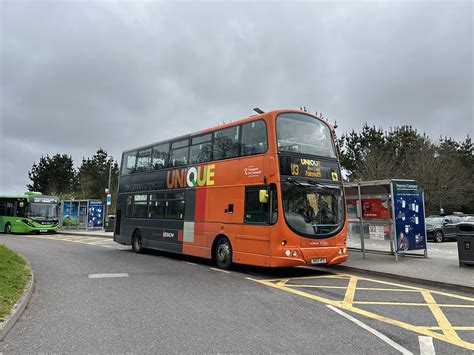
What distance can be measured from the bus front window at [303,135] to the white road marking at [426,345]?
584 centimetres

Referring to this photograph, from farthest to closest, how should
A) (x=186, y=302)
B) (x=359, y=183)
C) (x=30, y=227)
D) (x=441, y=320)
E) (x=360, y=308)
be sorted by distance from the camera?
(x=30, y=227) → (x=359, y=183) → (x=186, y=302) → (x=360, y=308) → (x=441, y=320)

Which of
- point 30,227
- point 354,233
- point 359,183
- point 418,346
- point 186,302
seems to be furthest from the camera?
point 30,227

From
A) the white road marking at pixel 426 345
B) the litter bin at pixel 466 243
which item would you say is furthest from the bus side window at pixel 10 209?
the white road marking at pixel 426 345

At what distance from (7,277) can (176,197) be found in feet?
21.3

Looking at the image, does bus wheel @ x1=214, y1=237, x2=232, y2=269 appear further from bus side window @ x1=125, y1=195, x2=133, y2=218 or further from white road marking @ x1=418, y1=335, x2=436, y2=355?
white road marking @ x1=418, y1=335, x2=436, y2=355

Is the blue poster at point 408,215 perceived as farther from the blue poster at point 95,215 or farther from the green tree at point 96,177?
the green tree at point 96,177

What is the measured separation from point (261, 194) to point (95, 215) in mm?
28150

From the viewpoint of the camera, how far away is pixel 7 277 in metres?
8.17

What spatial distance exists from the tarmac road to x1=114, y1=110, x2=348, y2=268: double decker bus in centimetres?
89

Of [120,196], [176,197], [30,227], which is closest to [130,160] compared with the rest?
[120,196]

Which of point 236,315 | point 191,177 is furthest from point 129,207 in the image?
point 236,315

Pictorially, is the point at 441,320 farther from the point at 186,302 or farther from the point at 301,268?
the point at 301,268

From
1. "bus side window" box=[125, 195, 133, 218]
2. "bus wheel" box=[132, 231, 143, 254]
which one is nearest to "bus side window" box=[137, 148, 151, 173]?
"bus side window" box=[125, 195, 133, 218]

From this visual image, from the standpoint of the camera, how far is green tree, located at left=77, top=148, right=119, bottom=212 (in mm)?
63106
